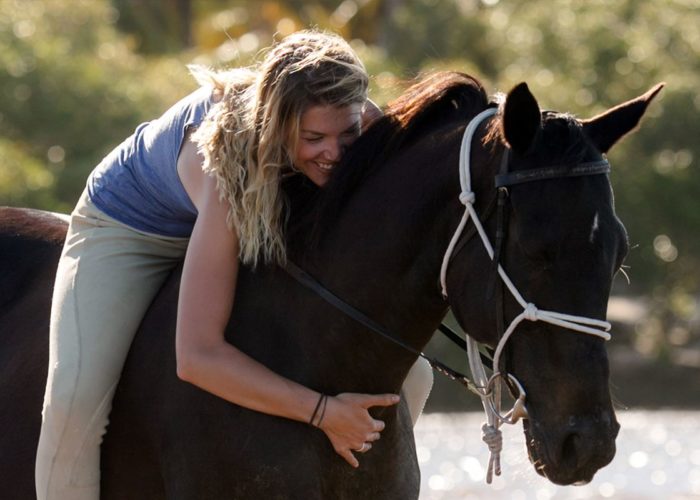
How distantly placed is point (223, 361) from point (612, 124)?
1.31 meters

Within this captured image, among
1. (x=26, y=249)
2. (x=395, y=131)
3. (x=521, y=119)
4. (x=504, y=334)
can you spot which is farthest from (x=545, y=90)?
(x=504, y=334)

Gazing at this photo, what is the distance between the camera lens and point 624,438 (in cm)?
1523

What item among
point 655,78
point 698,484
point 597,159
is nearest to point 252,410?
point 597,159

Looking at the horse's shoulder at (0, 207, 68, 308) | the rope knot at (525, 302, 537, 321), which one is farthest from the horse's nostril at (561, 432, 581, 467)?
the horse's shoulder at (0, 207, 68, 308)

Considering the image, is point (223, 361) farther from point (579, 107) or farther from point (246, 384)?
point (579, 107)

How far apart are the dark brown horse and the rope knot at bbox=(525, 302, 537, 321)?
0.04 m

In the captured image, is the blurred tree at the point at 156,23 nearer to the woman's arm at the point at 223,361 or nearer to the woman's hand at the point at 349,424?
the woman's arm at the point at 223,361

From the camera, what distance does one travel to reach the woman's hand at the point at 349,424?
407 cm

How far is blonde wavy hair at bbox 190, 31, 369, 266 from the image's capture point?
415 centimetres

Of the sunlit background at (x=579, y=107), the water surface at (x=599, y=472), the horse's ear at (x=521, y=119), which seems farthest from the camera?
the sunlit background at (x=579, y=107)

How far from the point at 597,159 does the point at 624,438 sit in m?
11.9

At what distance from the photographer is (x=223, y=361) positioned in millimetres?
4109

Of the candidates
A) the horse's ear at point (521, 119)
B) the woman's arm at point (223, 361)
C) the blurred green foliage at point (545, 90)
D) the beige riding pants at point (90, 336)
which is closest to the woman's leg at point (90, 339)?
the beige riding pants at point (90, 336)

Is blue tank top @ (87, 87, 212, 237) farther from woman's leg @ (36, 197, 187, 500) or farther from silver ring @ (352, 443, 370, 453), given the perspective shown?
silver ring @ (352, 443, 370, 453)
